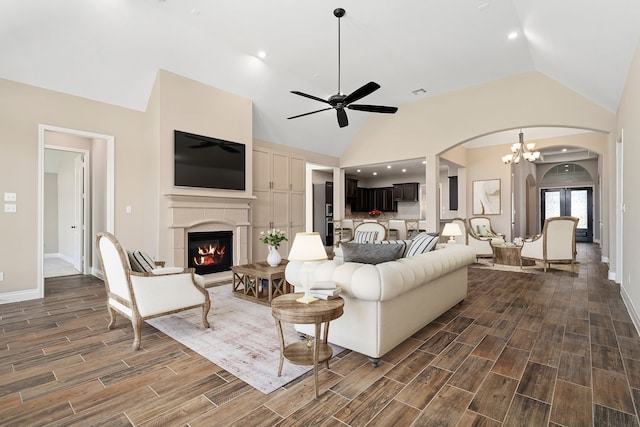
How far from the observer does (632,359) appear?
2469 millimetres

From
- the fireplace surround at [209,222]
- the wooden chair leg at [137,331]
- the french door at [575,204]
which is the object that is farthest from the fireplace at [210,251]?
the french door at [575,204]

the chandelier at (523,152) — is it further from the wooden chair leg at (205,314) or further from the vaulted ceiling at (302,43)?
the wooden chair leg at (205,314)

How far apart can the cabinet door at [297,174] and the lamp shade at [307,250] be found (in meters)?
5.33

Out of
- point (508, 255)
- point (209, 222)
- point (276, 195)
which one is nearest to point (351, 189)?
point (276, 195)

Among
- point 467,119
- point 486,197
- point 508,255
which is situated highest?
point 467,119

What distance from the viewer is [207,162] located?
536 cm

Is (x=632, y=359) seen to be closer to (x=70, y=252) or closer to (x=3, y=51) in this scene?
(x=3, y=51)

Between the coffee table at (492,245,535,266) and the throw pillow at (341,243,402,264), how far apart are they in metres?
5.21

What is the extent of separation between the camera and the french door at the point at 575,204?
12.1m

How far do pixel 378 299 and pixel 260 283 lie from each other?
7.70ft

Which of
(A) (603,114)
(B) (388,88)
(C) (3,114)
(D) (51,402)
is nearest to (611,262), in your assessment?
(A) (603,114)

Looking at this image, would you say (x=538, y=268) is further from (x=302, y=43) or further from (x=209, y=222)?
(x=209, y=222)

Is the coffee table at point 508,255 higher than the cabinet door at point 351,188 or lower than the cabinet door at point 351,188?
lower

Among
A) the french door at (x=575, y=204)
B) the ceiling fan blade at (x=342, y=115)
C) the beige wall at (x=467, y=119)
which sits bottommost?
the french door at (x=575, y=204)
